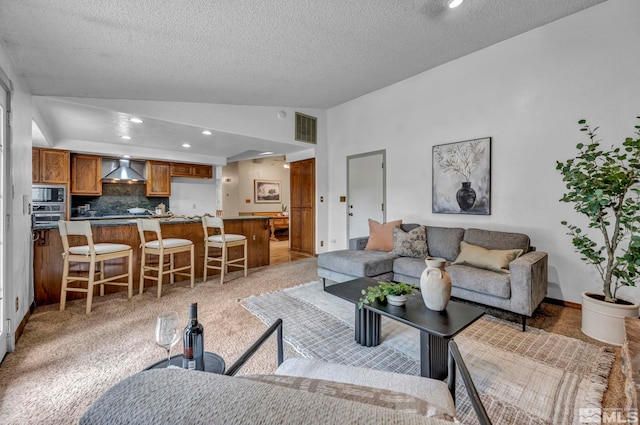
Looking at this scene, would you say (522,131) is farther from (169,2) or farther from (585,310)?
(169,2)

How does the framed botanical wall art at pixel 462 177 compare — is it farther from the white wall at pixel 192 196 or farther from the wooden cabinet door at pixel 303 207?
the white wall at pixel 192 196

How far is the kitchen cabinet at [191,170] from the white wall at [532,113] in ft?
15.7

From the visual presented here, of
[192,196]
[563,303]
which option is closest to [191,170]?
[192,196]

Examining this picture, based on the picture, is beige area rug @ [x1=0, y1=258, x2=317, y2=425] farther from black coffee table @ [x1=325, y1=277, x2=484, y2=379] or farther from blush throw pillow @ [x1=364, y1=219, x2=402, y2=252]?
blush throw pillow @ [x1=364, y1=219, x2=402, y2=252]

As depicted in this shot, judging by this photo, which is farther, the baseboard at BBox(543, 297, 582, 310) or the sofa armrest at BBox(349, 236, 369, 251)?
the sofa armrest at BBox(349, 236, 369, 251)

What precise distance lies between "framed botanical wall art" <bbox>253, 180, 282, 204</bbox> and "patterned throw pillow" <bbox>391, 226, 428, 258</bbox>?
621 centimetres

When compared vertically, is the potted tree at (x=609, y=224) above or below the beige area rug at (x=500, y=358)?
above

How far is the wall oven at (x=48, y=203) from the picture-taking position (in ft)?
16.1

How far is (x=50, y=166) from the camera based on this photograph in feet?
16.4

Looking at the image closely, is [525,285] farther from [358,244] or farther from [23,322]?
[23,322]

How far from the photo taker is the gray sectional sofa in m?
2.38

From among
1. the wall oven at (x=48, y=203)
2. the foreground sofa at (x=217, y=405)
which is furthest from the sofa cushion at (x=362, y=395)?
the wall oven at (x=48, y=203)

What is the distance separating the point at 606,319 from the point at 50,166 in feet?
25.2

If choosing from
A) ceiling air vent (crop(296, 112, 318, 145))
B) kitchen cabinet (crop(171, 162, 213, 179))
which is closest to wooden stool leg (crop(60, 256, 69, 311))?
ceiling air vent (crop(296, 112, 318, 145))
